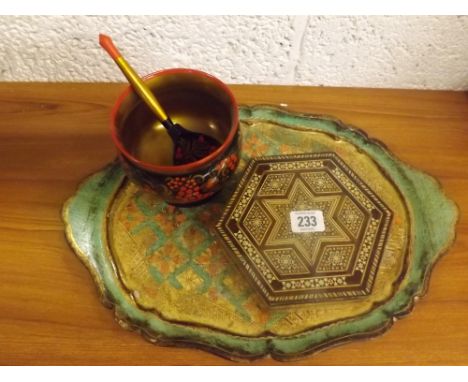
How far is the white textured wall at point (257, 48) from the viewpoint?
1.85ft

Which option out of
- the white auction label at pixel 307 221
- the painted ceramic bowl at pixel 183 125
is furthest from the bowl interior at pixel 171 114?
the white auction label at pixel 307 221

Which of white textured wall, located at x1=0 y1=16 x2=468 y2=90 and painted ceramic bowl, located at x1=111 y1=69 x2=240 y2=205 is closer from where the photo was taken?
painted ceramic bowl, located at x1=111 y1=69 x2=240 y2=205

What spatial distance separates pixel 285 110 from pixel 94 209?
276mm

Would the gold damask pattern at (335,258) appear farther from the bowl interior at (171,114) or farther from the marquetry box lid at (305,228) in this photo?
the bowl interior at (171,114)

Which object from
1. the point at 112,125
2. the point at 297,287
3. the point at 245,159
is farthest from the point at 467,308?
the point at 112,125

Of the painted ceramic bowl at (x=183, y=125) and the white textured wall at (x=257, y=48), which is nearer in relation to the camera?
the painted ceramic bowl at (x=183, y=125)

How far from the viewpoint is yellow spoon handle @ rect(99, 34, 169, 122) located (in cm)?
47

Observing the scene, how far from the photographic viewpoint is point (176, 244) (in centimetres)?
52

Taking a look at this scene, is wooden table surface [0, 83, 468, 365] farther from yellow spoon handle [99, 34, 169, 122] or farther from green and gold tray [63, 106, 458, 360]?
yellow spoon handle [99, 34, 169, 122]

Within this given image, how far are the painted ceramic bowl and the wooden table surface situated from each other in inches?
2.9

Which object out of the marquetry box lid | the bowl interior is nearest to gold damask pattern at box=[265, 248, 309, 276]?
the marquetry box lid

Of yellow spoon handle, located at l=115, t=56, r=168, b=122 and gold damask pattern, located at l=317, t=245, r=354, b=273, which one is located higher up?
yellow spoon handle, located at l=115, t=56, r=168, b=122

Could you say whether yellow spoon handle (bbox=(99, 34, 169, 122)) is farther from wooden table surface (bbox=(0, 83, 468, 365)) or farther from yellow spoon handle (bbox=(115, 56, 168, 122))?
wooden table surface (bbox=(0, 83, 468, 365))
